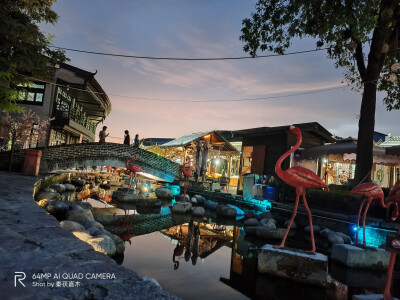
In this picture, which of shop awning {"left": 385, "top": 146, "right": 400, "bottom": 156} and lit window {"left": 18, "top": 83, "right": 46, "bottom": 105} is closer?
shop awning {"left": 385, "top": 146, "right": 400, "bottom": 156}

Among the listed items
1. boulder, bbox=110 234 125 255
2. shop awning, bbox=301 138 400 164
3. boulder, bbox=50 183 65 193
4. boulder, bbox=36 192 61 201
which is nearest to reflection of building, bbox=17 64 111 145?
boulder, bbox=50 183 65 193

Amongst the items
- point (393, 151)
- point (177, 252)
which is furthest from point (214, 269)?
point (393, 151)

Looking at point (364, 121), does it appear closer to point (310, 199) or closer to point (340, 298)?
point (310, 199)

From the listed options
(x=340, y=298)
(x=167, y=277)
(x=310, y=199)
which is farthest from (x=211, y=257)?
(x=310, y=199)

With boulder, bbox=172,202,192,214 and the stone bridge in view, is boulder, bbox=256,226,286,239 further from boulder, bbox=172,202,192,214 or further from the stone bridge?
the stone bridge

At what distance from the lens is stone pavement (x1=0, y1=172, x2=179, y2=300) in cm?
190

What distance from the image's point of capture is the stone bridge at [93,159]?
13.9 metres

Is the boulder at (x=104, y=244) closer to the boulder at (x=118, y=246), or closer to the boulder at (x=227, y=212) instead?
the boulder at (x=118, y=246)

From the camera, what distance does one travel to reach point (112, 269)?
2375 millimetres

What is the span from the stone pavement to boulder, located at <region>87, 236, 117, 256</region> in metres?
1.62

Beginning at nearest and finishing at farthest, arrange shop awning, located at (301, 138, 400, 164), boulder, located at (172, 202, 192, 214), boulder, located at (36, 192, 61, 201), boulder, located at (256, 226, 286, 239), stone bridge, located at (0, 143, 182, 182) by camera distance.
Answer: boulder, located at (256, 226, 286, 239) → boulder, located at (36, 192, 61, 201) → boulder, located at (172, 202, 192, 214) → stone bridge, located at (0, 143, 182, 182) → shop awning, located at (301, 138, 400, 164)

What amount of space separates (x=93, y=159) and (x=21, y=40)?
8.67m

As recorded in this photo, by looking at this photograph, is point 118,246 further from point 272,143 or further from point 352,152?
point 272,143

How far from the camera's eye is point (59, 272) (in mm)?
2197
